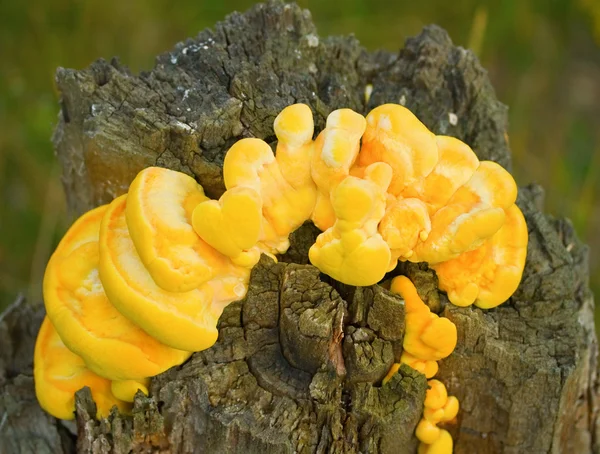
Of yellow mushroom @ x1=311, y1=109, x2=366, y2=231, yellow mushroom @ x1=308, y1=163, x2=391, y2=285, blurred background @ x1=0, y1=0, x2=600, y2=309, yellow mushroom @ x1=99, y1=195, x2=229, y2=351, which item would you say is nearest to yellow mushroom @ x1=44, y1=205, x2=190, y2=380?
yellow mushroom @ x1=99, y1=195, x2=229, y2=351

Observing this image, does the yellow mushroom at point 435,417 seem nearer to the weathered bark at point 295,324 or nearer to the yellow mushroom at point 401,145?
the weathered bark at point 295,324

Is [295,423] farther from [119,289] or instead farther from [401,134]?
[401,134]

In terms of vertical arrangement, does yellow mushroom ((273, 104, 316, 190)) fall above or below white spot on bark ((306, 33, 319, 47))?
below

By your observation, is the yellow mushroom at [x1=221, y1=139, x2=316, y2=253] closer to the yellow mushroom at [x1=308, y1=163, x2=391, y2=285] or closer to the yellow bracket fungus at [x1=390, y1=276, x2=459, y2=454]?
the yellow mushroom at [x1=308, y1=163, x2=391, y2=285]

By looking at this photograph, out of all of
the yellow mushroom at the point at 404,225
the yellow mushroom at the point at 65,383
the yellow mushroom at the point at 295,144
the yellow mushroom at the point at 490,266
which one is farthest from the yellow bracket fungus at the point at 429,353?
the yellow mushroom at the point at 65,383

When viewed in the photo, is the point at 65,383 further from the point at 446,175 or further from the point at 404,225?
the point at 446,175

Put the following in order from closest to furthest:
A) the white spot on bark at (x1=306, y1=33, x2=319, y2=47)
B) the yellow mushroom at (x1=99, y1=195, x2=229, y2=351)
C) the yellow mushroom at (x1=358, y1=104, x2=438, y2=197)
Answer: the yellow mushroom at (x1=99, y1=195, x2=229, y2=351) → the yellow mushroom at (x1=358, y1=104, x2=438, y2=197) → the white spot on bark at (x1=306, y1=33, x2=319, y2=47)

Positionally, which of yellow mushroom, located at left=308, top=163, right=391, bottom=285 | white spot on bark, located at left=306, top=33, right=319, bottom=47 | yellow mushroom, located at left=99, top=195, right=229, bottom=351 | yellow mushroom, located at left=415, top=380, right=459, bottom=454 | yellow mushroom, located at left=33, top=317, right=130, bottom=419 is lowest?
yellow mushroom, located at left=33, top=317, right=130, bottom=419

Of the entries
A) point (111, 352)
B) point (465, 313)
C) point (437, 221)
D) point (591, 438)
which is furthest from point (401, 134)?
point (591, 438)
